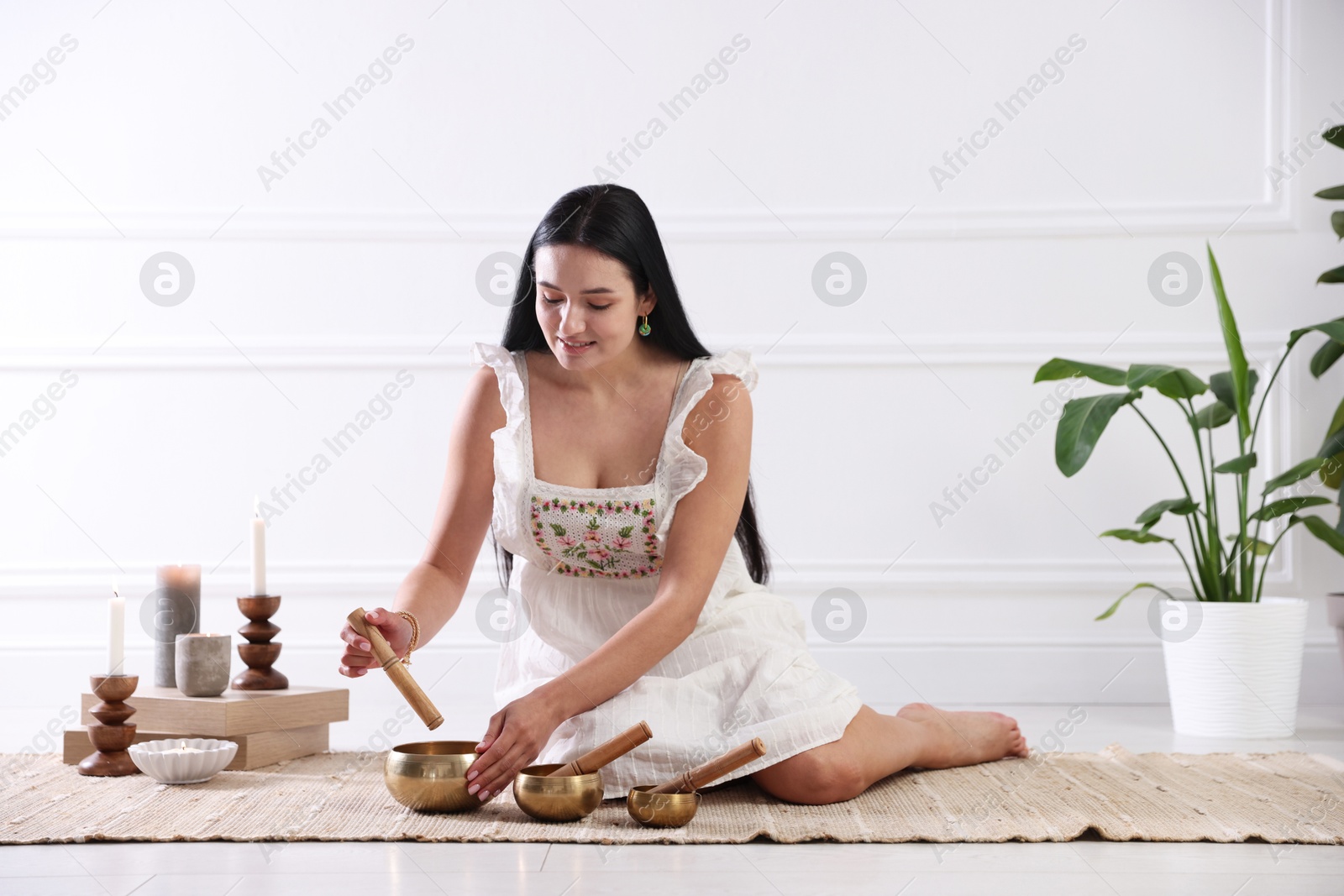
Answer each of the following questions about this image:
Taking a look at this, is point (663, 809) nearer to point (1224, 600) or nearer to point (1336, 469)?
point (1224, 600)

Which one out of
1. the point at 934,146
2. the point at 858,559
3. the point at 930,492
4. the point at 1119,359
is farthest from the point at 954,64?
the point at 858,559

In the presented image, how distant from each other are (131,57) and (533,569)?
1.90 meters

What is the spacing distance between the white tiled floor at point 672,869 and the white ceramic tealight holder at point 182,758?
308mm

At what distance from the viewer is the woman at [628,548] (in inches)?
61.1

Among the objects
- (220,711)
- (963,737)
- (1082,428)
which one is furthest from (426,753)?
(1082,428)

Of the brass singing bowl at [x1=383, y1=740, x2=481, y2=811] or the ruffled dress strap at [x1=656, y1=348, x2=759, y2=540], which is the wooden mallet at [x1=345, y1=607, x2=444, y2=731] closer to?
the brass singing bowl at [x1=383, y1=740, x2=481, y2=811]

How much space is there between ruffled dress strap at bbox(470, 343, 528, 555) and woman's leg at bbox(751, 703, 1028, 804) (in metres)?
0.49

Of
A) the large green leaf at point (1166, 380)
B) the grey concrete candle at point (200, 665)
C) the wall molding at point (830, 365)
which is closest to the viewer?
the grey concrete candle at point (200, 665)

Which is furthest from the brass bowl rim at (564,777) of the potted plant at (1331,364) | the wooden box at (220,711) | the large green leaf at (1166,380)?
the potted plant at (1331,364)

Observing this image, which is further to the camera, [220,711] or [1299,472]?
[1299,472]

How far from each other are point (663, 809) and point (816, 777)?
0.81 feet

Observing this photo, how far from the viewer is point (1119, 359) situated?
9.14ft

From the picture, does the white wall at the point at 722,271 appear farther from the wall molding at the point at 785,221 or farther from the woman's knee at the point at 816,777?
the woman's knee at the point at 816,777

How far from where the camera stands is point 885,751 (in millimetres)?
1669
